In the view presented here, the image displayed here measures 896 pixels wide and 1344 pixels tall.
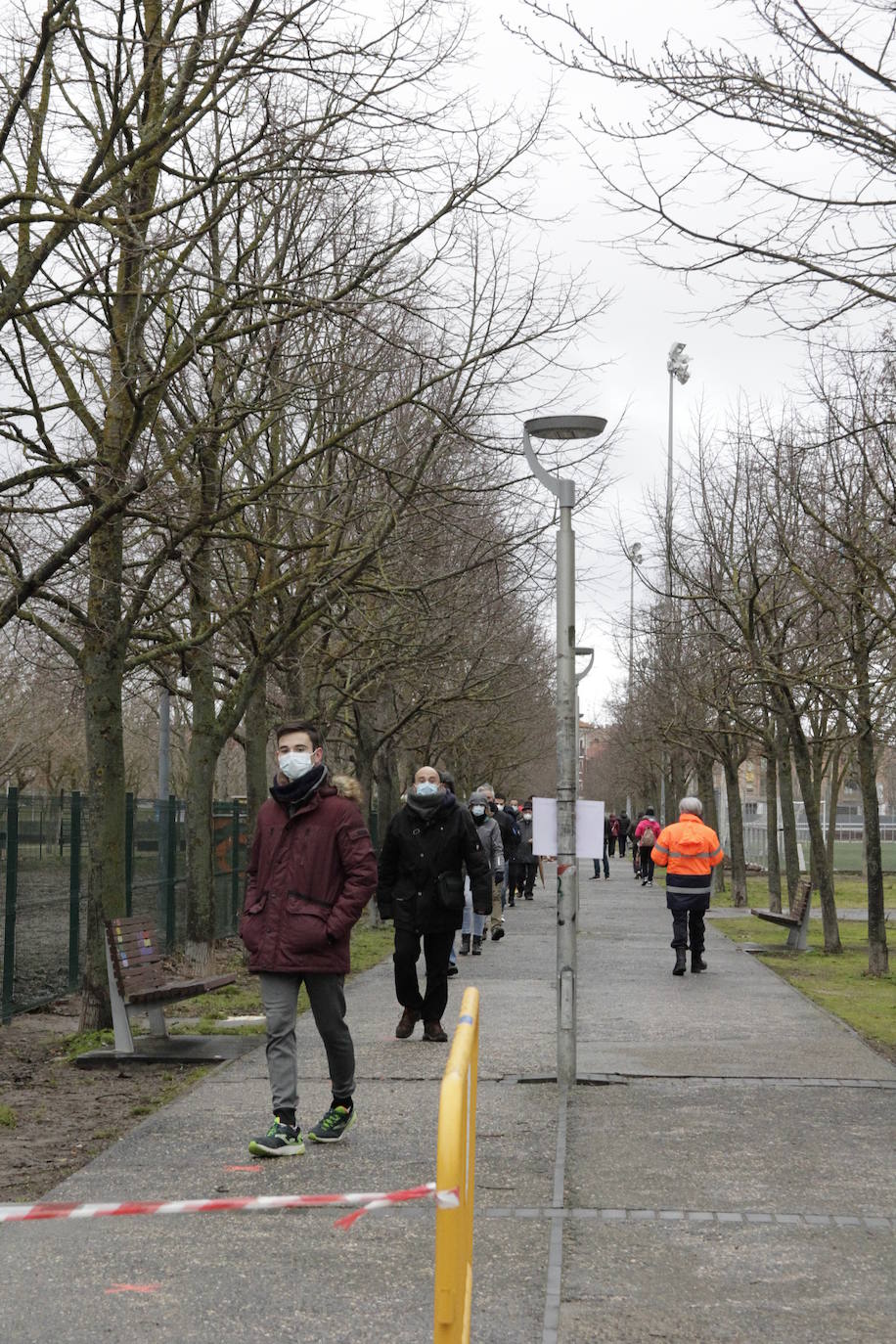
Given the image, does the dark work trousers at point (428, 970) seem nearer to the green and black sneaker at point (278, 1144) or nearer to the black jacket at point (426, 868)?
the black jacket at point (426, 868)

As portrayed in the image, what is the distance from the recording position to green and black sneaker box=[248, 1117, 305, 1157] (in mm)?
7586

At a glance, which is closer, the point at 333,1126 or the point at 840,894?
the point at 333,1126

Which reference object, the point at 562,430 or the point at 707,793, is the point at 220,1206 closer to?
the point at 562,430

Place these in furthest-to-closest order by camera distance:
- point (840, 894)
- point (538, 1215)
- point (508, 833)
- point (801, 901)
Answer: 1. point (840, 894)
2. point (508, 833)
3. point (801, 901)
4. point (538, 1215)

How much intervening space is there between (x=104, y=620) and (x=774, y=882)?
16.4 m

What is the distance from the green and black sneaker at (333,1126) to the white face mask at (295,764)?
1527mm

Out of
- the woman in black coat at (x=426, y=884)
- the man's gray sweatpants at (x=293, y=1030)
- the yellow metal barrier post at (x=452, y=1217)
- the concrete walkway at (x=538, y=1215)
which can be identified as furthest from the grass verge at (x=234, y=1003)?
the yellow metal barrier post at (x=452, y=1217)

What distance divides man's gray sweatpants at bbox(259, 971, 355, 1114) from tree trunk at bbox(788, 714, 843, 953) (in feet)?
40.7

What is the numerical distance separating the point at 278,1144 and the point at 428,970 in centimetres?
410

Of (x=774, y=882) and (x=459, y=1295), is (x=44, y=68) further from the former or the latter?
(x=774, y=882)

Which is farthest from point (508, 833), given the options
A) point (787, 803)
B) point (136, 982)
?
point (136, 982)

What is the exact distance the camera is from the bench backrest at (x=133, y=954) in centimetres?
1114

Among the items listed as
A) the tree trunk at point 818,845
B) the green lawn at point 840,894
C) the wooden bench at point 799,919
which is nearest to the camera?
the wooden bench at point 799,919

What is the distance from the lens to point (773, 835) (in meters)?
27.5
